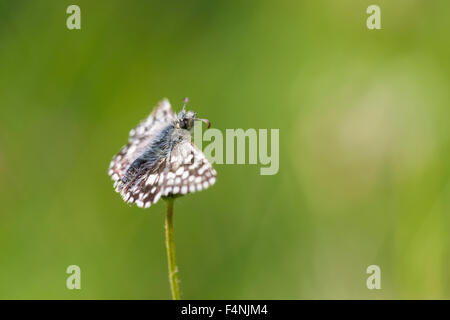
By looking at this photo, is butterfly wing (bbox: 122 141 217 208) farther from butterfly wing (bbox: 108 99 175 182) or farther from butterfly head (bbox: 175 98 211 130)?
butterfly wing (bbox: 108 99 175 182)

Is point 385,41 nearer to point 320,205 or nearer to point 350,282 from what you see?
point 320,205

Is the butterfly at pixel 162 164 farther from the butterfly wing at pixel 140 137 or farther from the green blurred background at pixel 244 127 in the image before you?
the green blurred background at pixel 244 127

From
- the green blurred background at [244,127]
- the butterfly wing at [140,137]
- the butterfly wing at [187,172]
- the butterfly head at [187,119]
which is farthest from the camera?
the green blurred background at [244,127]

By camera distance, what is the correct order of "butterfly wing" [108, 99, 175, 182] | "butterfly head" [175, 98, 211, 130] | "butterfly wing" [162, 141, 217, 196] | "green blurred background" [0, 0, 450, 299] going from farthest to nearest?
"green blurred background" [0, 0, 450, 299] → "butterfly wing" [108, 99, 175, 182] → "butterfly head" [175, 98, 211, 130] → "butterfly wing" [162, 141, 217, 196]

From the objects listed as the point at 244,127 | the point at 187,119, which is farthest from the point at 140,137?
the point at 244,127

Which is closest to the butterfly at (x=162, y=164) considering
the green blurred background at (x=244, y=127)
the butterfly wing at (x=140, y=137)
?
the butterfly wing at (x=140, y=137)

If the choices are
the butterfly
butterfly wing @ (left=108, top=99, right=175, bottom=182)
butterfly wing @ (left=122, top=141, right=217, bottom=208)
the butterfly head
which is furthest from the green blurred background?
the butterfly head

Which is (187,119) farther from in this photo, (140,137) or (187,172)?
(140,137)
